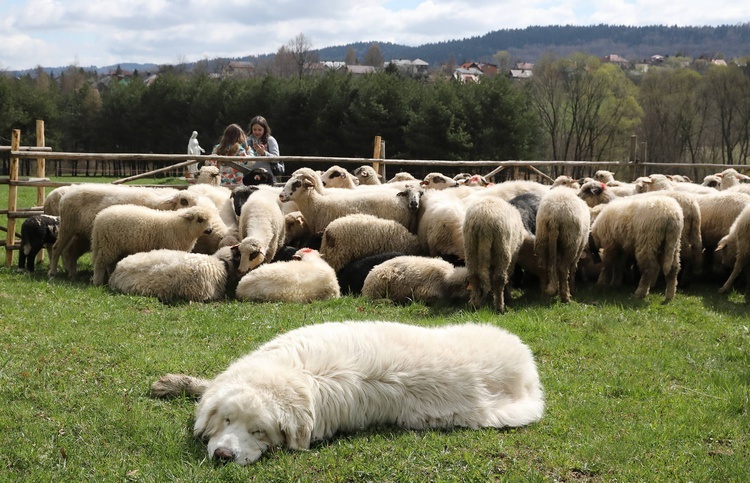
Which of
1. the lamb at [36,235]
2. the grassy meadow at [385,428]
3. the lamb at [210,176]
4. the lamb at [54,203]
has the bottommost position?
the grassy meadow at [385,428]

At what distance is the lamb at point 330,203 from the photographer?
36.4 ft

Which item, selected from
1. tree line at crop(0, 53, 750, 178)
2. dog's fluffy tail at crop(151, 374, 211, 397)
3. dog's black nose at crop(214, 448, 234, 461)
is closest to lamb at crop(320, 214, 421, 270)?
dog's fluffy tail at crop(151, 374, 211, 397)

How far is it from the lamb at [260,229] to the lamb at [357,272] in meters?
1.12

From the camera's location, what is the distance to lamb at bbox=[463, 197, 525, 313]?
27.1 ft

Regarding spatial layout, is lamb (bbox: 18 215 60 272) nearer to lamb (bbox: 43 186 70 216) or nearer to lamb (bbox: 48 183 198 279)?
lamb (bbox: 48 183 198 279)

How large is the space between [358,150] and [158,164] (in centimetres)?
1874

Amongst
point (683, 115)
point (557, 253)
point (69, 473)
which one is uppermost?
point (683, 115)

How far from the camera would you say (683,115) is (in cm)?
5238

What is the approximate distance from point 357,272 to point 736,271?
16.8 ft

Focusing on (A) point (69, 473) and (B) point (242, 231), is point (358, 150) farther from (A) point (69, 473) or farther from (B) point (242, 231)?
(A) point (69, 473)

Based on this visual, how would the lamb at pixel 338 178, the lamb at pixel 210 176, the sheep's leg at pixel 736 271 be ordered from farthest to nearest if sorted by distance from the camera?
the lamb at pixel 210 176
the lamb at pixel 338 178
the sheep's leg at pixel 736 271

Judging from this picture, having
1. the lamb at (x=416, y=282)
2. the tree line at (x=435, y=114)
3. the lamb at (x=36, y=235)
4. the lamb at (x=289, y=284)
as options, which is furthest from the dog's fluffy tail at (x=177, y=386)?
the tree line at (x=435, y=114)

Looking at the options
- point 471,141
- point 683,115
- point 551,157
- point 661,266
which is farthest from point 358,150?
point 661,266

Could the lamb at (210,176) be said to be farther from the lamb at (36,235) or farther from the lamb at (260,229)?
the lamb at (36,235)
